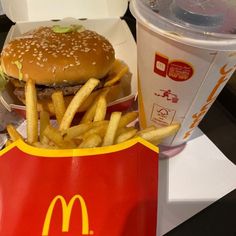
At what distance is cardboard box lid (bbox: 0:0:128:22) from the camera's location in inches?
65.1

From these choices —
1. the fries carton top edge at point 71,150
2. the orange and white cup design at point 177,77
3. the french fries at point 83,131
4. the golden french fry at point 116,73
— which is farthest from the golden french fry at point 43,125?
the golden french fry at point 116,73

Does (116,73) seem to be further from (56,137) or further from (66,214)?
(66,214)

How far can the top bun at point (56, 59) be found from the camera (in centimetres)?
127

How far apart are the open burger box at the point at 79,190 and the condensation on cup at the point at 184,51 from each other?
194 millimetres

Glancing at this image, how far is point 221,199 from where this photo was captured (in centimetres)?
101

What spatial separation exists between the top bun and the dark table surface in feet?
1.43

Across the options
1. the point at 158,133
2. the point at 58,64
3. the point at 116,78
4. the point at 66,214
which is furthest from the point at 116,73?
the point at 66,214

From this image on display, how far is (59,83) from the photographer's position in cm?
129

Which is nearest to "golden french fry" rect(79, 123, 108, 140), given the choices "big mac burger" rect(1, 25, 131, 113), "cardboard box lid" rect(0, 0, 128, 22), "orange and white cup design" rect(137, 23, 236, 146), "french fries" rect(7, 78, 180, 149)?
"french fries" rect(7, 78, 180, 149)

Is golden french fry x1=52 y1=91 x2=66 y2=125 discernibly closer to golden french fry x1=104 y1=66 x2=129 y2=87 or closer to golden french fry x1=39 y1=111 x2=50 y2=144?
golden french fry x1=39 y1=111 x2=50 y2=144

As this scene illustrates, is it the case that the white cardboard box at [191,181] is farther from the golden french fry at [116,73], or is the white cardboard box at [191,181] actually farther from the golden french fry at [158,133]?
the golden french fry at [116,73]

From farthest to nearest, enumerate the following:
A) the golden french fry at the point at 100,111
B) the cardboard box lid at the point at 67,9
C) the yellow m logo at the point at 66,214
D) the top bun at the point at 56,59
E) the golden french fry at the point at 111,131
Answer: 1. the cardboard box lid at the point at 67,9
2. the top bun at the point at 56,59
3. the golden french fry at the point at 100,111
4. the golden french fry at the point at 111,131
5. the yellow m logo at the point at 66,214

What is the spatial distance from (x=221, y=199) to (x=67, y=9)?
4.10ft

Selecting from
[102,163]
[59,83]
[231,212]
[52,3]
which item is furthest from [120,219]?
[52,3]
